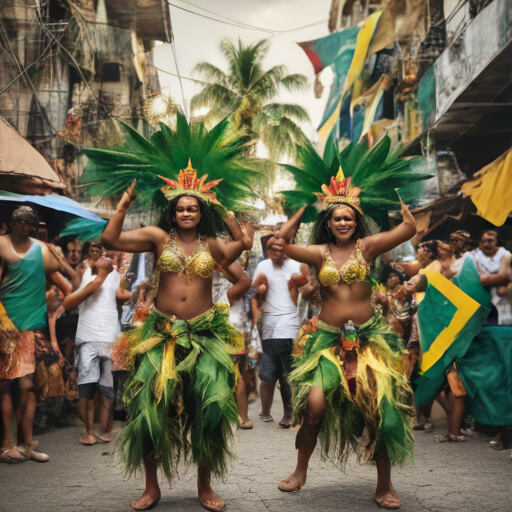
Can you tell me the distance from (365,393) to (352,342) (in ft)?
1.25

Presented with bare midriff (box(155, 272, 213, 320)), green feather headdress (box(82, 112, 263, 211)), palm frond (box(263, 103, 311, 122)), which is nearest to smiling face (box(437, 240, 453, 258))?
green feather headdress (box(82, 112, 263, 211))

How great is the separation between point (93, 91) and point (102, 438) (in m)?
9.11

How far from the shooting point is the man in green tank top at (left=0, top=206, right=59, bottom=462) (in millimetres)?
5770

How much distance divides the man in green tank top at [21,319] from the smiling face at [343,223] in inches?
110

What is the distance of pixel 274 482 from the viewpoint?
4957mm

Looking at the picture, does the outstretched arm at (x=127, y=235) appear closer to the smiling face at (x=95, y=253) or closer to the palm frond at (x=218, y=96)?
the smiling face at (x=95, y=253)

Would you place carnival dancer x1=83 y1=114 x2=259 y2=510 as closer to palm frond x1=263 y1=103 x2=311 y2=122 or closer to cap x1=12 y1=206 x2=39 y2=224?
cap x1=12 y1=206 x2=39 y2=224

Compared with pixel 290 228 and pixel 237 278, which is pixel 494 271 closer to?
pixel 290 228

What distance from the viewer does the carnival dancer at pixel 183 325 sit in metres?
4.26

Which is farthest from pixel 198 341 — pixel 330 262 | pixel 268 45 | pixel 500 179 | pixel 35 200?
pixel 268 45

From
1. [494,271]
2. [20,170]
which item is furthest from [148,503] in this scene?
[20,170]

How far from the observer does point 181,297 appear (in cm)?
459

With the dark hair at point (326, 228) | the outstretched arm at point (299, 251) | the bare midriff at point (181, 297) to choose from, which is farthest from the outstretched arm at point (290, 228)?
the bare midriff at point (181, 297)

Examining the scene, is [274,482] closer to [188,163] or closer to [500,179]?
[188,163]
